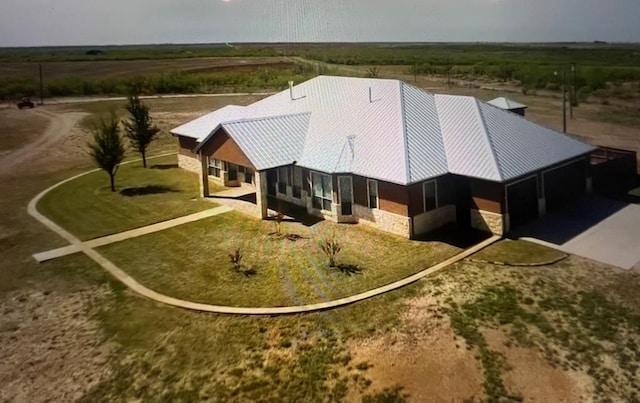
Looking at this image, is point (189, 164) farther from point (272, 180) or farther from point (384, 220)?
point (384, 220)

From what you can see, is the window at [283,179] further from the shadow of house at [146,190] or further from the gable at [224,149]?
the shadow of house at [146,190]

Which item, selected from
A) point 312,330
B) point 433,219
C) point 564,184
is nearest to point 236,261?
point 312,330

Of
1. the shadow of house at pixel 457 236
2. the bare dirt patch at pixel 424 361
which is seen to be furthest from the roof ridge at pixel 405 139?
the bare dirt patch at pixel 424 361

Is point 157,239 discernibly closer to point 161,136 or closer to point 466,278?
point 466,278

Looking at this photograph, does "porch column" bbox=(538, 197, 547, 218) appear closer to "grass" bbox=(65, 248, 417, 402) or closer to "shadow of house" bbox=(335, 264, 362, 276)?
"grass" bbox=(65, 248, 417, 402)

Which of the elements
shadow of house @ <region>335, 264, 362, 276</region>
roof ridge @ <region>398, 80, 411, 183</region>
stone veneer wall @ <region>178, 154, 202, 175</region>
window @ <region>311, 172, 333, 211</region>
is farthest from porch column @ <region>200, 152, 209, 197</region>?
shadow of house @ <region>335, 264, 362, 276</region>

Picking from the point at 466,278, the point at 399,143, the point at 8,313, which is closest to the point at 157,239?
the point at 8,313
